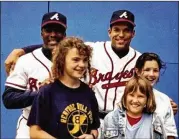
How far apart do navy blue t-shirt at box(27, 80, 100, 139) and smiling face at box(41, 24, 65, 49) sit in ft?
1.33

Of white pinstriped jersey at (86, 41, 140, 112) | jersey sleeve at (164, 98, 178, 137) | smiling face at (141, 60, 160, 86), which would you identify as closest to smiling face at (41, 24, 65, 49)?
white pinstriped jersey at (86, 41, 140, 112)

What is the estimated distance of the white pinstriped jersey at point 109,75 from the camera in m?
2.71

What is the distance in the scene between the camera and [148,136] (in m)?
2.37

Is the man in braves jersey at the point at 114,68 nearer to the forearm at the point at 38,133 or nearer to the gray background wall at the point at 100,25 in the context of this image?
the forearm at the point at 38,133

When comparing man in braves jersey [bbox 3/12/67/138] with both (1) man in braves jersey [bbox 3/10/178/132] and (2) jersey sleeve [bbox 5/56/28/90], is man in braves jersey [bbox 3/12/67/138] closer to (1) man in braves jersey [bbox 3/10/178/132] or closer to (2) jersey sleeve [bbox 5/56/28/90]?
(2) jersey sleeve [bbox 5/56/28/90]

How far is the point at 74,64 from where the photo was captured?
220 cm

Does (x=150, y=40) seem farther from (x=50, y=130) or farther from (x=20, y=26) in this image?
(x=50, y=130)

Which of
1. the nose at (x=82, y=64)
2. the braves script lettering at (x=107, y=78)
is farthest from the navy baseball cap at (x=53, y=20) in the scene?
the nose at (x=82, y=64)

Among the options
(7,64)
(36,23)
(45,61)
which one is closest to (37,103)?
(45,61)

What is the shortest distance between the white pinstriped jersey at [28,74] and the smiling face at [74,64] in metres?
0.33

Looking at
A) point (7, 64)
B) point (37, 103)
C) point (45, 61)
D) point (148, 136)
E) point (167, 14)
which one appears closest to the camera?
point (37, 103)

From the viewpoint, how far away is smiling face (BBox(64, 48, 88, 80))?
220 cm

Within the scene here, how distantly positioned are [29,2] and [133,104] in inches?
58.7

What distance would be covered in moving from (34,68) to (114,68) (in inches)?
19.0
